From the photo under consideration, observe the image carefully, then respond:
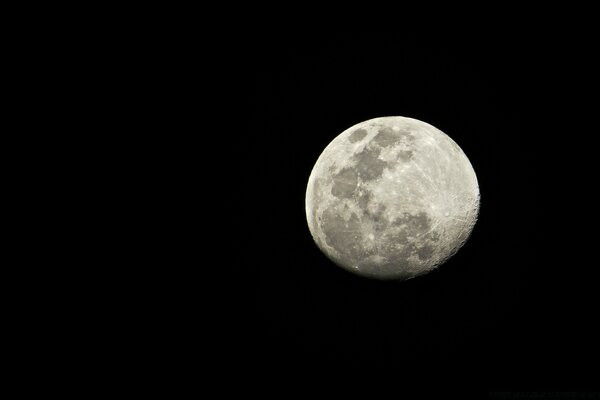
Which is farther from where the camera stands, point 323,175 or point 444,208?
point 323,175

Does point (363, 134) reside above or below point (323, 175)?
above

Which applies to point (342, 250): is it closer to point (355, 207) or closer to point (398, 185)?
point (355, 207)

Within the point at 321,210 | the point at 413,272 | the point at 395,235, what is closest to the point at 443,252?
the point at 413,272

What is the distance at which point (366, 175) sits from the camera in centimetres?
325

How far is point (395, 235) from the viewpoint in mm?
3223

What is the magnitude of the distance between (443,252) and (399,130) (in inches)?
42.3

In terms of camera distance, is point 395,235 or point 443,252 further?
point 443,252

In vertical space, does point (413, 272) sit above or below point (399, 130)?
below

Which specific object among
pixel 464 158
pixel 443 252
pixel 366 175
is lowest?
pixel 443 252

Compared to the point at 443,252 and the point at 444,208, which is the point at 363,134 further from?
the point at 443,252

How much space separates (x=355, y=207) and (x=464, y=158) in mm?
1137

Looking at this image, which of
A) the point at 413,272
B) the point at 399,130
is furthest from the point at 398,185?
the point at 413,272

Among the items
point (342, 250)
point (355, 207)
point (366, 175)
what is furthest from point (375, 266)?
point (366, 175)

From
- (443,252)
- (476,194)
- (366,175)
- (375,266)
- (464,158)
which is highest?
(464,158)
